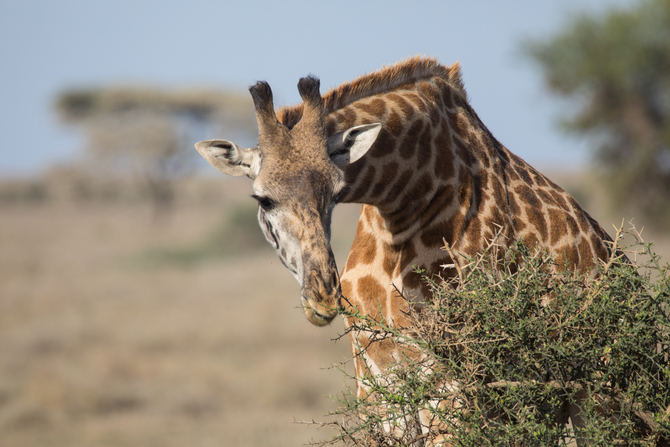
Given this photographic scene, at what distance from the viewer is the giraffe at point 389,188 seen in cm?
394

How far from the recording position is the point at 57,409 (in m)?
14.8

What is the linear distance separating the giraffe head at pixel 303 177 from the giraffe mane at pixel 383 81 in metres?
0.35

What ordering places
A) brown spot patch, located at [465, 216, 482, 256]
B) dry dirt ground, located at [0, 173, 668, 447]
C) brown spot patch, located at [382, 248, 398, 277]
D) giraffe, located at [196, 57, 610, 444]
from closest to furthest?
giraffe, located at [196, 57, 610, 444], brown spot patch, located at [465, 216, 482, 256], brown spot patch, located at [382, 248, 398, 277], dry dirt ground, located at [0, 173, 668, 447]

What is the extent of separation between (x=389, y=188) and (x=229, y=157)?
1087 millimetres

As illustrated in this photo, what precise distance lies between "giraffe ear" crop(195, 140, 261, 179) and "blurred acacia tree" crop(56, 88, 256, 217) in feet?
126

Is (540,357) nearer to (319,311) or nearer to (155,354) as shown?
(319,311)

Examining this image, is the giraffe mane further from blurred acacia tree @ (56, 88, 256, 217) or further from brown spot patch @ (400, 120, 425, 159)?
blurred acacia tree @ (56, 88, 256, 217)

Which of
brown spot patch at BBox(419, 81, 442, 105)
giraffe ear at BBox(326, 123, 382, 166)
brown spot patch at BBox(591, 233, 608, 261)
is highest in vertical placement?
brown spot patch at BBox(419, 81, 442, 105)

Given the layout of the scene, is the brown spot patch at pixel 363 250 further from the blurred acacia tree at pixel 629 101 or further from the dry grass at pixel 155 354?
the blurred acacia tree at pixel 629 101

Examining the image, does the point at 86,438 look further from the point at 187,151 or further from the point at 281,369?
the point at 187,151

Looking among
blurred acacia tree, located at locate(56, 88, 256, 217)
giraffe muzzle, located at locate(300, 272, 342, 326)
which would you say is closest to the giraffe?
giraffe muzzle, located at locate(300, 272, 342, 326)

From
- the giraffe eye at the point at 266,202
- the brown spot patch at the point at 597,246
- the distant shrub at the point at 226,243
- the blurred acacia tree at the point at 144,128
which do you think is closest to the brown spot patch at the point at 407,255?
the giraffe eye at the point at 266,202

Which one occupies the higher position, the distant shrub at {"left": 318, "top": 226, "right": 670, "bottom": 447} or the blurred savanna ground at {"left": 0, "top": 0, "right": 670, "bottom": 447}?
the blurred savanna ground at {"left": 0, "top": 0, "right": 670, "bottom": 447}

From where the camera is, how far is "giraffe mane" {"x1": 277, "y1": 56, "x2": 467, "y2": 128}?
4688 millimetres
